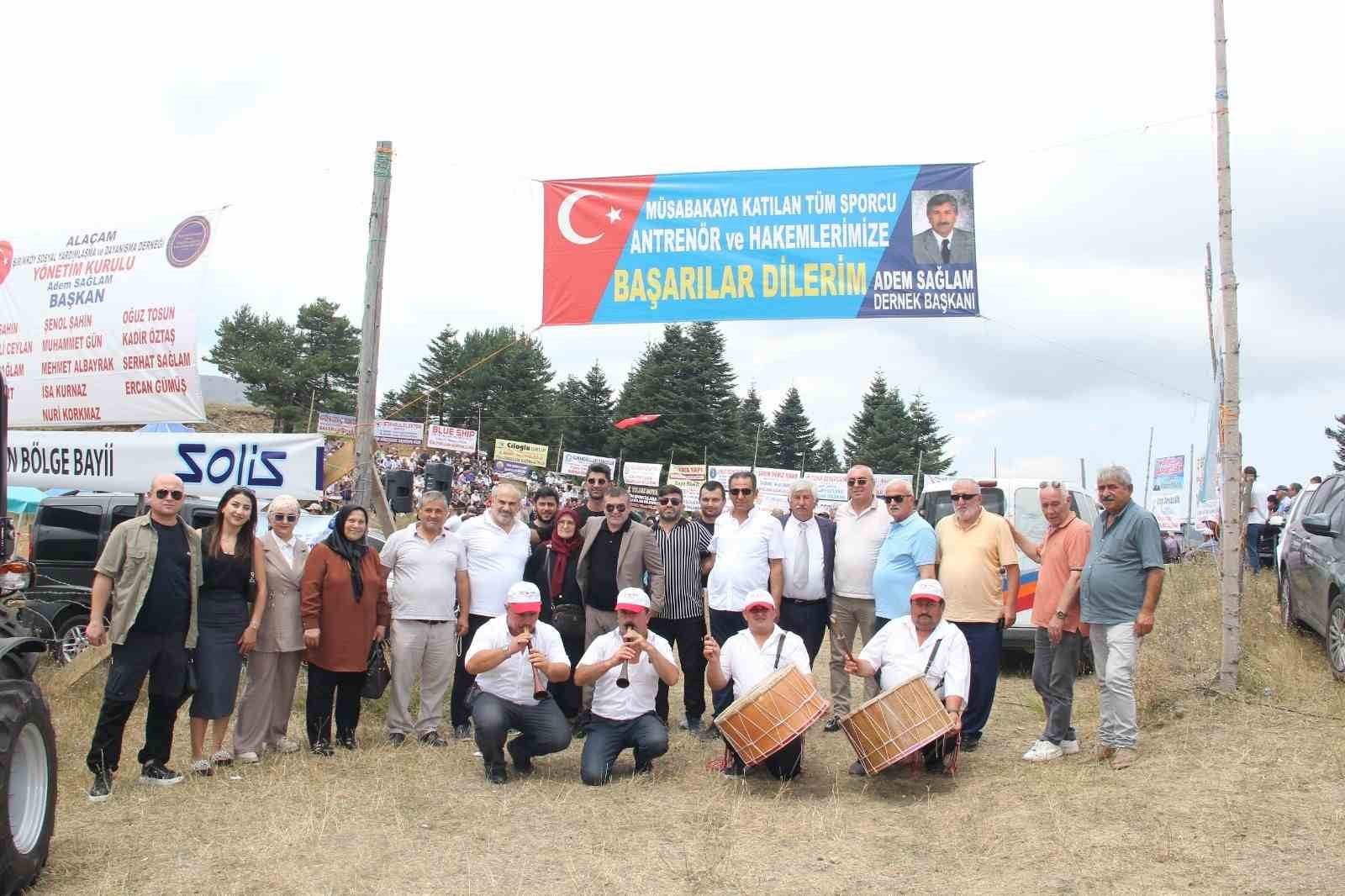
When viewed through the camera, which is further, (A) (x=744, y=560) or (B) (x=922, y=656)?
(A) (x=744, y=560)

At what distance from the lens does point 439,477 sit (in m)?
10.9

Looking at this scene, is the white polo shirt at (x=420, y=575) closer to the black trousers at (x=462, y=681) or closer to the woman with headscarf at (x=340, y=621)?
the woman with headscarf at (x=340, y=621)

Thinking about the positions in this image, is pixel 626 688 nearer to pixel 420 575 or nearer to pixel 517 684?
pixel 517 684

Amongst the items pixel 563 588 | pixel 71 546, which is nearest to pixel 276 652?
pixel 563 588

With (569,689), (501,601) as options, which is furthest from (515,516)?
(569,689)

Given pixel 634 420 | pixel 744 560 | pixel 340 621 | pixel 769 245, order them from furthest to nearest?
1. pixel 634 420
2. pixel 769 245
3. pixel 744 560
4. pixel 340 621

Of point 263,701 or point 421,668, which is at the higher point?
point 421,668

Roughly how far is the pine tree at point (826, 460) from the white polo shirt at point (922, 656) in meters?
73.2

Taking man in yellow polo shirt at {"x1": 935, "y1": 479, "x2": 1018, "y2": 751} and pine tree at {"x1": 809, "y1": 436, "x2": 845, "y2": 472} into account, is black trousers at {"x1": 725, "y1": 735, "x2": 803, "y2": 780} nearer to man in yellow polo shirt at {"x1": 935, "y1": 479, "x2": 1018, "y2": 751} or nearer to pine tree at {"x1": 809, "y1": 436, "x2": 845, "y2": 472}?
man in yellow polo shirt at {"x1": 935, "y1": 479, "x2": 1018, "y2": 751}

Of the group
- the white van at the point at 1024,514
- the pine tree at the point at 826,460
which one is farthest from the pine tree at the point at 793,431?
the white van at the point at 1024,514

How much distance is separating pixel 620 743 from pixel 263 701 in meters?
2.54

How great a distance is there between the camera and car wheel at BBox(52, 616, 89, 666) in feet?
37.8

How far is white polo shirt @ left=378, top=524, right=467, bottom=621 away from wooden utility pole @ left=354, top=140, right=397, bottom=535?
7.55ft

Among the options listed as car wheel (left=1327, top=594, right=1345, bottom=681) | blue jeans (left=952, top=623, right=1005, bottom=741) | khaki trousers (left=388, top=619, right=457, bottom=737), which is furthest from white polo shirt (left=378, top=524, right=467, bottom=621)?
car wheel (left=1327, top=594, right=1345, bottom=681)
